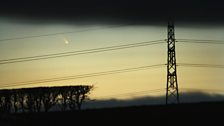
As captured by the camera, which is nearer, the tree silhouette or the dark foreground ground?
the dark foreground ground

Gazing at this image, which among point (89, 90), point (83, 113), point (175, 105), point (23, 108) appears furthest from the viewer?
point (89, 90)

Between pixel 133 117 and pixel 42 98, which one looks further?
pixel 42 98

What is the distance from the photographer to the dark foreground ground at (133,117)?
38.2m

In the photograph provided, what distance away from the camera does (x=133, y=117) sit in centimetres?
4028

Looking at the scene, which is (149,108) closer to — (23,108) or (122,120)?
(122,120)

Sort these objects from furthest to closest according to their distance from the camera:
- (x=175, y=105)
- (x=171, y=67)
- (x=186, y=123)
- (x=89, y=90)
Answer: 1. (x=89, y=90)
2. (x=171, y=67)
3. (x=175, y=105)
4. (x=186, y=123)

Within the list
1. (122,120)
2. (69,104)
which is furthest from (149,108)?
(69,104)

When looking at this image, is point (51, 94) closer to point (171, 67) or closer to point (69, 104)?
point (69, 104)

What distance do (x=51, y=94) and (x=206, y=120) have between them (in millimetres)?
41015

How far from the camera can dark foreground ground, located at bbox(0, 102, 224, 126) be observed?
38250 millimetres

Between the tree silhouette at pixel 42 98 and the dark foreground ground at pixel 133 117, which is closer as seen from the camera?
the dark foreground ground at pixel 133 117

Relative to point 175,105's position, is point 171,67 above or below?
above

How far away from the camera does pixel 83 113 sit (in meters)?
41.7

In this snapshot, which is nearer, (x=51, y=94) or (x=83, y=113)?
(x=83, y=113)
